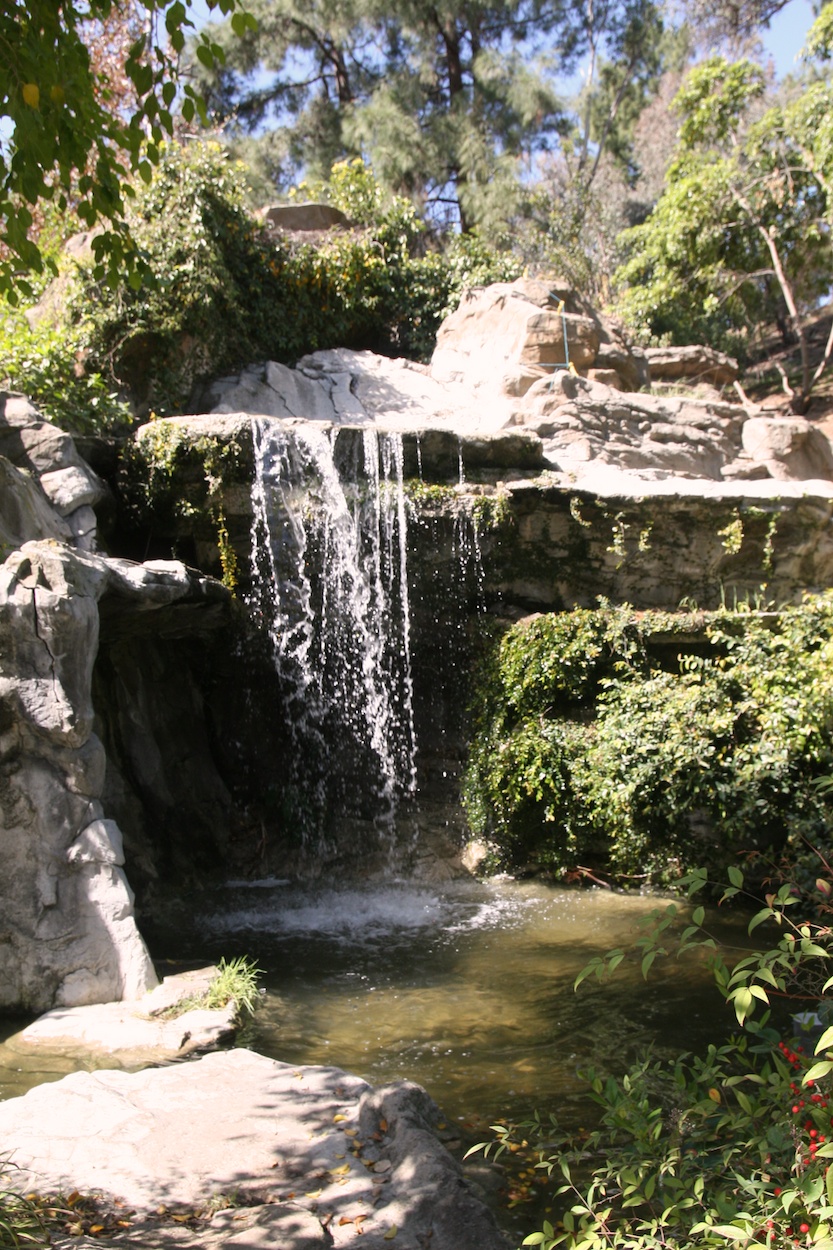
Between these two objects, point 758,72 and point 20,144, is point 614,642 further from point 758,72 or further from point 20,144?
point 758,72

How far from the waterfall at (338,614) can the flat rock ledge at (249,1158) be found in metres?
5.49

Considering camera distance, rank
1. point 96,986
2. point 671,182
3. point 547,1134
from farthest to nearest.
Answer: point 671,182 < point 96,986 < point 547,1134

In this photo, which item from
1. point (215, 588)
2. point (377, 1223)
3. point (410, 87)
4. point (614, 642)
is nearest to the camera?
point (377, 1223)

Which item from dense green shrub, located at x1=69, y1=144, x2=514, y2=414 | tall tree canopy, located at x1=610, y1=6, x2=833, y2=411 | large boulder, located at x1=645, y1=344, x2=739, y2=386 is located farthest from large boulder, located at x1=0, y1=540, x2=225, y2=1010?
tall tree canopy, located at x1=610, y1=6, x2=833, y2=411

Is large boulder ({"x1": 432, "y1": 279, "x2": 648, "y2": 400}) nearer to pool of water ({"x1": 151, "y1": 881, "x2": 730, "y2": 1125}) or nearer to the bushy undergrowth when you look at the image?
the bushy undergrowth

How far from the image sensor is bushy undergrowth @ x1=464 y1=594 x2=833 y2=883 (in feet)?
26.9

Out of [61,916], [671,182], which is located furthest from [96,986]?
[671,182]

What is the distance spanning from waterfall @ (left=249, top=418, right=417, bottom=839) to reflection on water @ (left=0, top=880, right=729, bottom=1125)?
1.28 meters

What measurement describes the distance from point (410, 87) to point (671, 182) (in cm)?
602

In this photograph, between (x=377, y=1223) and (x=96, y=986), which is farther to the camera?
(x=96, y=986)

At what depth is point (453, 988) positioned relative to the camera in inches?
258

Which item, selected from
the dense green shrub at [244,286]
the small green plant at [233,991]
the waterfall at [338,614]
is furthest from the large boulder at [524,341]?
the small green plant at [233,991]

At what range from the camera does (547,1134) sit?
14.8 feet

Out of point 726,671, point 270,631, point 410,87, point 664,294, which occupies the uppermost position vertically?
point 410,87
